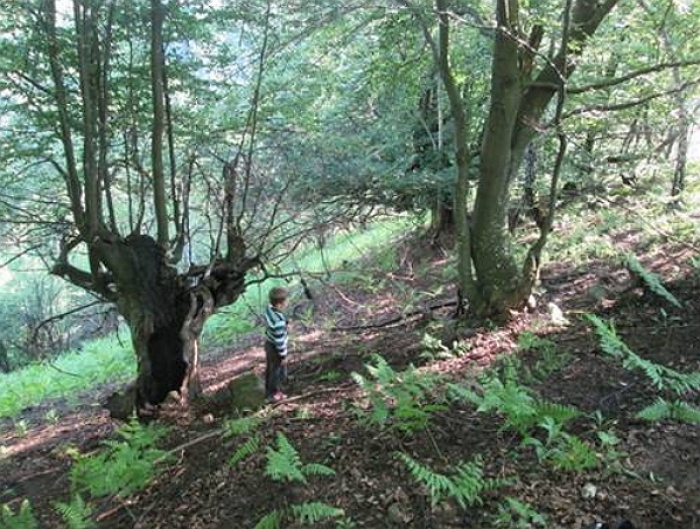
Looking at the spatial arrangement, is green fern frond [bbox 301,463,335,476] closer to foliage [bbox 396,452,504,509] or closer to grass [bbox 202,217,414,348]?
foliage [bbox 396,452,504,509]

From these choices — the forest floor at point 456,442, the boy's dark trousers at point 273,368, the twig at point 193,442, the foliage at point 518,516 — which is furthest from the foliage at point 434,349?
the foliage at point 518,516

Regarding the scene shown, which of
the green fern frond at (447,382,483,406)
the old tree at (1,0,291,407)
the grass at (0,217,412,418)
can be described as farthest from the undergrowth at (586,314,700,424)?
the grass at (0,217,412,418)

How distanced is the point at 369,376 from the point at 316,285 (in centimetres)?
833

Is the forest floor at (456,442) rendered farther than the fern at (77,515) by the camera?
No

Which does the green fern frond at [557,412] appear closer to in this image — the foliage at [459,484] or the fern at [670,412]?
the fern at [670,412]

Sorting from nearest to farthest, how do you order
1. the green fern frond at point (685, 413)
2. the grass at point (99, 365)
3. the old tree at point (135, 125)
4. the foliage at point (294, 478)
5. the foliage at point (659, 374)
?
1. the foliage at point (294, 478)
2. the green fern frond at point (685, 413)
3. the foliage at point (659, 374)
4. the old tree at point (135, 125)
5. the grass at point (99, 365)

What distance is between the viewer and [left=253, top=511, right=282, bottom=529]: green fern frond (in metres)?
3.21

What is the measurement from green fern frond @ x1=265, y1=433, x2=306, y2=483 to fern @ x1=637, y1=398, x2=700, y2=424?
2.26m

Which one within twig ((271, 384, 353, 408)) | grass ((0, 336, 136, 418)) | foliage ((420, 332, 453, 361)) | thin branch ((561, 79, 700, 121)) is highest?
thin branch ((561, 79, 700, 121))

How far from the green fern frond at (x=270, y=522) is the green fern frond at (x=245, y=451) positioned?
0.72 metres

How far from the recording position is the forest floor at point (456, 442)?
328 cm

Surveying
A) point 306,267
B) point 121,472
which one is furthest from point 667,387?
point 306,267

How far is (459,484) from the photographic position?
Result: 331cm

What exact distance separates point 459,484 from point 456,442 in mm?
637
